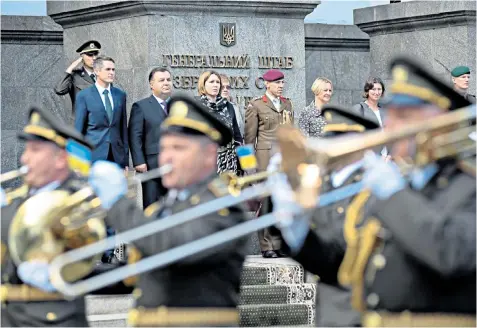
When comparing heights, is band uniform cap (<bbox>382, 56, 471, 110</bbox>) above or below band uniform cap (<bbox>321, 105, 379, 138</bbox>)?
above

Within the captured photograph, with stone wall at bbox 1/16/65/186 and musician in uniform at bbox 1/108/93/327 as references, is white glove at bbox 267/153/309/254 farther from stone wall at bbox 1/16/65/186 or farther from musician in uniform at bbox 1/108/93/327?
stone wall at bbox 1/16/65/186

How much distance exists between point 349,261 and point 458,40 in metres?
11.3

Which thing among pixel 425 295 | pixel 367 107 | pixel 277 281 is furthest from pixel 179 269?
pixel 367 107

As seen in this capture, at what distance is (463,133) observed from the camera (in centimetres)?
622

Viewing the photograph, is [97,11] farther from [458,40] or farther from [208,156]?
[208,156]

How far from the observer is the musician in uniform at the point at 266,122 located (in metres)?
14.2

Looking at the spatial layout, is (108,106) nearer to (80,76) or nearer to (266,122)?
(80,76)

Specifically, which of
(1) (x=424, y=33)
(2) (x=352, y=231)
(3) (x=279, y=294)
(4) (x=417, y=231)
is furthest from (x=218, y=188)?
(1) (x=424, y=33)

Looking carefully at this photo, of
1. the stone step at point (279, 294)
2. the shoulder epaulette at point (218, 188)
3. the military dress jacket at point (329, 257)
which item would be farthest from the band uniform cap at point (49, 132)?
the stone step at point (279, 294)

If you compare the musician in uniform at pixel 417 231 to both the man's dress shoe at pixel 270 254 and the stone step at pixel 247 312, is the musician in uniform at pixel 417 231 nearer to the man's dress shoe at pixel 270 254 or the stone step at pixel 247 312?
the stone step at pixel 247 312

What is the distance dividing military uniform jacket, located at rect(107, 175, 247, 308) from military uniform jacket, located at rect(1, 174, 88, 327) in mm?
603

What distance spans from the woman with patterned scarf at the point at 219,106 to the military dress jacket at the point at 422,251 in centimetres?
700

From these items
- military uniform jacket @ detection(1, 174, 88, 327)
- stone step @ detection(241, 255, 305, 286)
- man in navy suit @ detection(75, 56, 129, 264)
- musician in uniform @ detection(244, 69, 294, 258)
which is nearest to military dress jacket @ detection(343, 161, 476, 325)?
military uniform jacket @ detection(1, 174, 88, 327)

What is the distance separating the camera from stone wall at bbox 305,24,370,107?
19828mm
